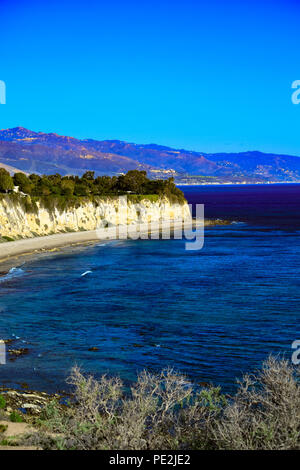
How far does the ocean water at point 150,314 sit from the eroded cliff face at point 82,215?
17.2 m

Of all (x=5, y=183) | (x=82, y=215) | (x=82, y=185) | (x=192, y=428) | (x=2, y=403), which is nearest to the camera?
(x=192, y=428)

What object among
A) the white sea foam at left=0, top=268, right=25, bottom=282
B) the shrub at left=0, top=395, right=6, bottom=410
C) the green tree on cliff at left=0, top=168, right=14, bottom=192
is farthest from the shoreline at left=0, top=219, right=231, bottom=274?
the shrub at left=0, top=395, right=6, bottom=410

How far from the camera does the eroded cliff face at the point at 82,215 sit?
73869 millimetres

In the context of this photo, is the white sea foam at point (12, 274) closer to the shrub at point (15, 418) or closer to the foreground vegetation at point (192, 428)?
A: the shrub at point (15, 418)

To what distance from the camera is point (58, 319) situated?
3083 centimetres

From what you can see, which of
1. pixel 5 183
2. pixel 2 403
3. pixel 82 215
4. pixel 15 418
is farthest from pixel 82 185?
pixel 15 418

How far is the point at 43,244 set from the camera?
2753 inches

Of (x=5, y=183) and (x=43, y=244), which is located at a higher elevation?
(x=5, y=183)

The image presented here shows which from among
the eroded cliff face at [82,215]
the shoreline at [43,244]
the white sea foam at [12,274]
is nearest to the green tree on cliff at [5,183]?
the eroded cliff face at [82,215]

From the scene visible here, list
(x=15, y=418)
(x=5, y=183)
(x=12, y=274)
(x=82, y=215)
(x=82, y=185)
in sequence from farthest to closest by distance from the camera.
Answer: (x=82, y=185), (x=82, y=215), (x=5, y=183), (x=12, y=274), (x=15, y=418)

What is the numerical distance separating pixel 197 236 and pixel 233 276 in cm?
3879

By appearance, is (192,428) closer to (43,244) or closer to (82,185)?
(43,244)

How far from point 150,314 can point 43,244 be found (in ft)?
135

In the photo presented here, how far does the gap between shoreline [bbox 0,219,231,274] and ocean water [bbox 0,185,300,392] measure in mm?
4180
